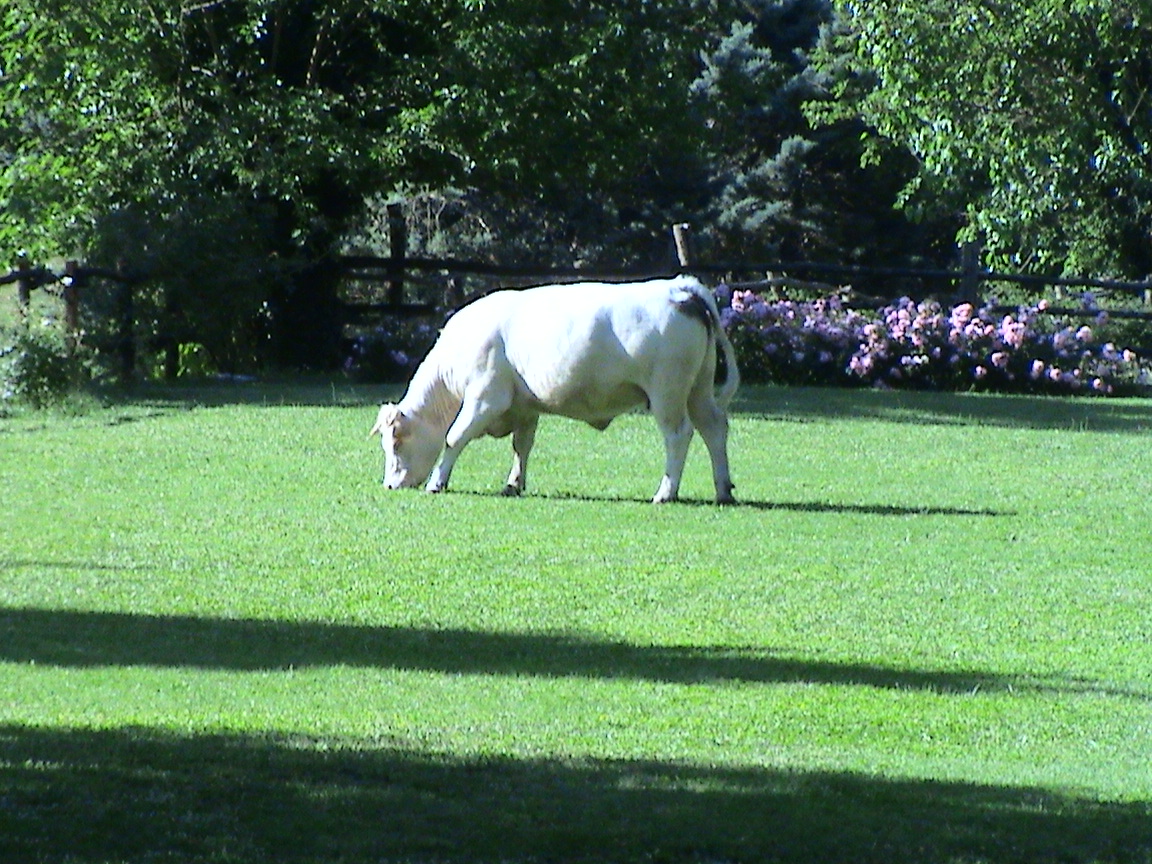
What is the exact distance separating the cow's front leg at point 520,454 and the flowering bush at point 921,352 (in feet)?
39.3

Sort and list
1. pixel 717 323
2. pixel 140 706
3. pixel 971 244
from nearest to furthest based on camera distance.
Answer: pixel 140 706
pixel 717 323
pixel 971 244

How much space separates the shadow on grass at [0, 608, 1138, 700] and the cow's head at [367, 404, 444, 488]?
595 centimetres

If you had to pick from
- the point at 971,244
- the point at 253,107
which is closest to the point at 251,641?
the point at 253,107

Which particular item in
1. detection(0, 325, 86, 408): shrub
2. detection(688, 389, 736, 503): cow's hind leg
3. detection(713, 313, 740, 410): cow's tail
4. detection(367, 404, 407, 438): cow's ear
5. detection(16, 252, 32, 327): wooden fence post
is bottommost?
detection(0, 325, 86, 408): shrub

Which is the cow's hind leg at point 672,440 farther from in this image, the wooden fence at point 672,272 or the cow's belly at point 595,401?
the wooden fence at point 672,272

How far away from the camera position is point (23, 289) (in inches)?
1061

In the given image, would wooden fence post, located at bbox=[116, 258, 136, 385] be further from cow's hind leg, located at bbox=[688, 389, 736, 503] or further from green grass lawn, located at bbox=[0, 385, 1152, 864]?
cow's hind leg, located at bbox=[688, 389, 736, 503]

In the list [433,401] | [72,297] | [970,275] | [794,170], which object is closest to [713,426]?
[433,401]

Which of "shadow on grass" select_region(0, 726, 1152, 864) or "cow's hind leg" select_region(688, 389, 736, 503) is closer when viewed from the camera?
"shadow on grass" select_region(0, 726, 1152, 864)

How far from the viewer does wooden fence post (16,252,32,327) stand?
83.5 ft

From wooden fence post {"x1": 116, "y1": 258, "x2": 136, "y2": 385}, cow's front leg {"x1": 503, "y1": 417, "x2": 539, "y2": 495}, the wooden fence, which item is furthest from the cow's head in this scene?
the wooden fence

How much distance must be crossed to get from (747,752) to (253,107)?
21710 millimetres

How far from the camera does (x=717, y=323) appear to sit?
52.2 feet

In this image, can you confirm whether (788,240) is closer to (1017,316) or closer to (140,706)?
(1017,316)
